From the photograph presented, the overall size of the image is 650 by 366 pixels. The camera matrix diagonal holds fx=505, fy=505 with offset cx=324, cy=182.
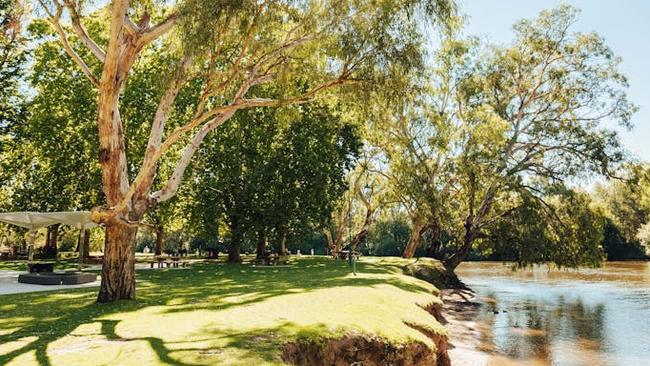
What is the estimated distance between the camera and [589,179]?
33562mm

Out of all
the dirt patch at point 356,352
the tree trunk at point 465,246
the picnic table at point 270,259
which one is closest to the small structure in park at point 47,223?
the picnic table at point 270,259

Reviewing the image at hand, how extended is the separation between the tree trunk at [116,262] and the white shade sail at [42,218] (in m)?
10.7

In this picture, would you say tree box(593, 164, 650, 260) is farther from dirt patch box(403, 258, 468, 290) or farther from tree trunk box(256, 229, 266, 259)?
tree trunk box(256, 229, 266, 259)

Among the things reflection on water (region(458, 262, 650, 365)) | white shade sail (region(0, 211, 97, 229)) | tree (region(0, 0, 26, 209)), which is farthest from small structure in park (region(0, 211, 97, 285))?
reflection on water (region(458, 262, 650, 365))

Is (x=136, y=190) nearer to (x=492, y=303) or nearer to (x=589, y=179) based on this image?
(x=492, y=303)

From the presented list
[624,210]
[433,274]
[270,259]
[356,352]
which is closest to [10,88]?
[270,259]

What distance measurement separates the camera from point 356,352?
9.45m

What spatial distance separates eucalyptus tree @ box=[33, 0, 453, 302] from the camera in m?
12.7

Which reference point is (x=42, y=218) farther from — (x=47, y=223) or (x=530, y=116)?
(x=530, y=116)

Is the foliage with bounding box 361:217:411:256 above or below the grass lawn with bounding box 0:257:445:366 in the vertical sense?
above

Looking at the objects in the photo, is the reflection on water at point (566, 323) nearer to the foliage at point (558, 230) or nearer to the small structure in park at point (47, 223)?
the foliage at point (558, 230)

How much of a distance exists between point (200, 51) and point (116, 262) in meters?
5.89

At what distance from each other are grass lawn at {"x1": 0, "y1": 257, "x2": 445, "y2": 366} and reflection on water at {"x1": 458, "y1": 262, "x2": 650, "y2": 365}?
3.75 metres

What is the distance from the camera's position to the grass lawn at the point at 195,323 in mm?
7613
